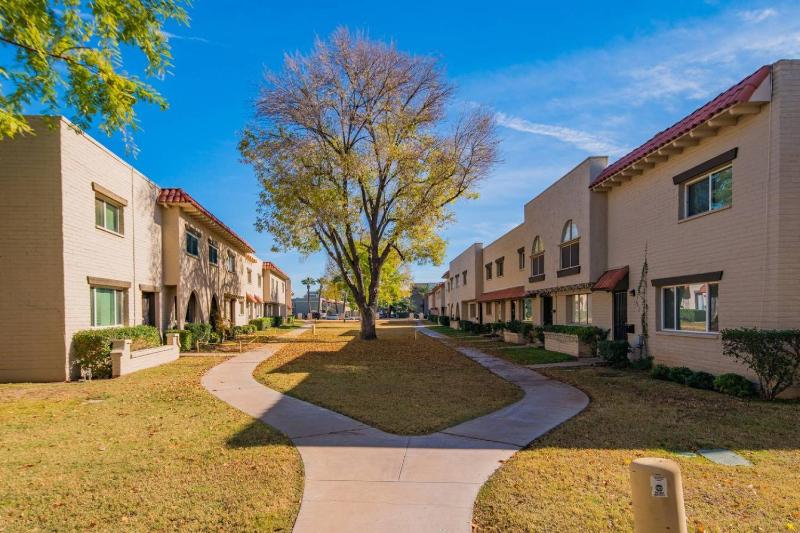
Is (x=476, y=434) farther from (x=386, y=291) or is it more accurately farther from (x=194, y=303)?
(x=386, y=291)

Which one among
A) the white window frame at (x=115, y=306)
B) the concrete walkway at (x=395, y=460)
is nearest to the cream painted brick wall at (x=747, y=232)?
the concrete walkway at (x=395, y=460)

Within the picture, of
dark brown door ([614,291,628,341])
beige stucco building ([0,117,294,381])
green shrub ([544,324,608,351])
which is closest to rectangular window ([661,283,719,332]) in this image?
dark brown door ([614,291,628,341])

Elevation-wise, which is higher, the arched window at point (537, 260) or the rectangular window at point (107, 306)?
the arched window at point (537, 260)

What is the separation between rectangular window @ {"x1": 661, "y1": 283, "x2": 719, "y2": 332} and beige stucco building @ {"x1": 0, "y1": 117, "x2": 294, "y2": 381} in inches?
564

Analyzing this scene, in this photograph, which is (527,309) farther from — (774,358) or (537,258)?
(774,358)

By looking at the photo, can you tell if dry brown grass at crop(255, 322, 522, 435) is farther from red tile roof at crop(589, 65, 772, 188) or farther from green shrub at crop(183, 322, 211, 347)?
red tile roof at crop(589, 65, 772, 188)

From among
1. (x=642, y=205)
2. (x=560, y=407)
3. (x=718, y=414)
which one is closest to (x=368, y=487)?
(x=560, y=407)

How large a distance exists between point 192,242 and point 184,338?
4859mm

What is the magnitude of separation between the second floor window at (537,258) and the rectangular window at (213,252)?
16555 millimetres

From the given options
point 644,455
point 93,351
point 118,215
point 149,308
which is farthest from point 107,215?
point 644,455

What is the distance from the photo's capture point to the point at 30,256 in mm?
12469

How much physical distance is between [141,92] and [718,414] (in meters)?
10.8

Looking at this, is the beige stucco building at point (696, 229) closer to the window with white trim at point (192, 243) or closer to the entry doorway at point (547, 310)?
the entry doorway at point (547, 310)

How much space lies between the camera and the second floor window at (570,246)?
18.9 metres
